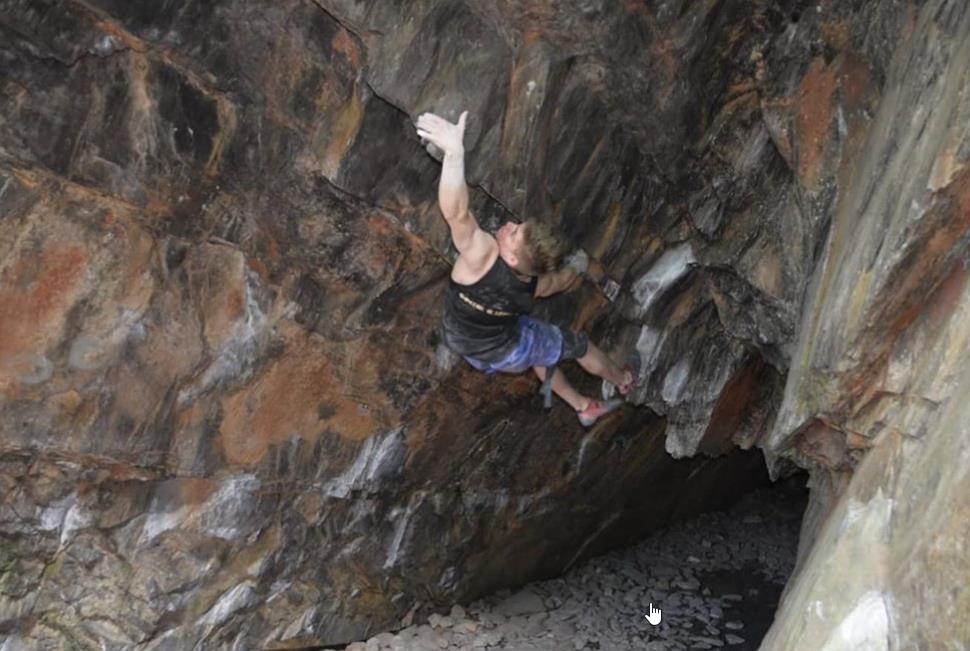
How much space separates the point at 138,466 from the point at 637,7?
5012 mm

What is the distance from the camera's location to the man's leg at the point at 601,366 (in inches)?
304

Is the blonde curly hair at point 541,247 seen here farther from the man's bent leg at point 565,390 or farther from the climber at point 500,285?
the man's bent leg at point 565,390

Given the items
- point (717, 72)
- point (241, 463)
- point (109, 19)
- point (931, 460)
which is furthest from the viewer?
point (241, 463)

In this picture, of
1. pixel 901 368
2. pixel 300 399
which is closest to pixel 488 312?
pixel 300 399

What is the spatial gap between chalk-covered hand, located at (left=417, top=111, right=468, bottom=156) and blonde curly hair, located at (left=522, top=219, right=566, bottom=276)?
0.74 meters

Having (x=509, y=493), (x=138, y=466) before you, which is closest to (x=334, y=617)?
(x=509, y=493)

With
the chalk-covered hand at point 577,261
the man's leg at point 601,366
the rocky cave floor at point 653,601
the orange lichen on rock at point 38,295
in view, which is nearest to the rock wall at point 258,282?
the orange lichen on rock at point 38,295

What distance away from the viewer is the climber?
604 centimetres

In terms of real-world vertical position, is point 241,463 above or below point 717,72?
below

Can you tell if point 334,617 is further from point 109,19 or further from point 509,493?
point 109,19

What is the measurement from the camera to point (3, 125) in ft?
20.4

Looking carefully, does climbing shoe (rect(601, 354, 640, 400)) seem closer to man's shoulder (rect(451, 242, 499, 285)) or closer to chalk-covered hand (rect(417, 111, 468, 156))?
man's shoulder (rect(451, 242, 499, 285))

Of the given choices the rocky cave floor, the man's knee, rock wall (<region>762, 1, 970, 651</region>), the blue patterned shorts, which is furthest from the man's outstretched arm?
the rocky cave floor

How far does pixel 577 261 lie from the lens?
746cm
